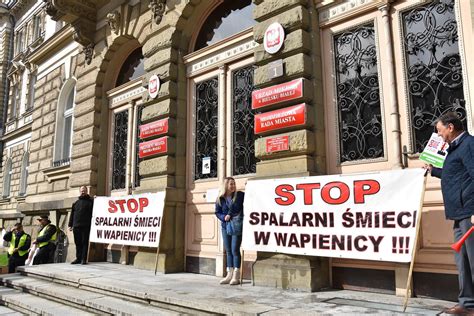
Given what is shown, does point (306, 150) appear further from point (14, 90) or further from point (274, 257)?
point (14, 90)

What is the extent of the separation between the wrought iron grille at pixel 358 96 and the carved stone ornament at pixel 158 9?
4514 mm

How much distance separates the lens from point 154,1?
8.69 m

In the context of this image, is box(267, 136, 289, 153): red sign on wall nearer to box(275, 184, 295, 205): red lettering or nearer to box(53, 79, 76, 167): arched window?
box(275, 184, 295, 205): red lettering

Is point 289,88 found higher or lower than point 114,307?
higher

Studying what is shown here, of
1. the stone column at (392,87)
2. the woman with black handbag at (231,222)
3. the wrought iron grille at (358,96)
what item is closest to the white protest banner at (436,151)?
the stone column at (392,87)

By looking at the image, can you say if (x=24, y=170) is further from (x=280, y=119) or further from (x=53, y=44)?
(x=280, y=119)

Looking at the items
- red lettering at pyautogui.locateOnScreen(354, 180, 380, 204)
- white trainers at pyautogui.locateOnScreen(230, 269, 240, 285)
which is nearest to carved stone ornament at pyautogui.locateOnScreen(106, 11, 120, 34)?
white trainers at pyautogui.locateOnScreen(230, 269, 240, 285)

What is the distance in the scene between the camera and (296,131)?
5691 mm

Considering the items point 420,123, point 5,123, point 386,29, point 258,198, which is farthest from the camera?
point 5,123

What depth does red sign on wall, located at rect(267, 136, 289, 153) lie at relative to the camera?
18.9 feet

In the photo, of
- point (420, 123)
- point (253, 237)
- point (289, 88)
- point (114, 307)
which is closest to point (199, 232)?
point (253, 237)

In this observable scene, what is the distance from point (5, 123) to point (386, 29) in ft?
74.3

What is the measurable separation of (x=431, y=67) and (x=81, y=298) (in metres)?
5.83

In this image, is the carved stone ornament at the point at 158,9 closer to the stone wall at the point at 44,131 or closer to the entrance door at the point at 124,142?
the entrance door at the point at 124,142
